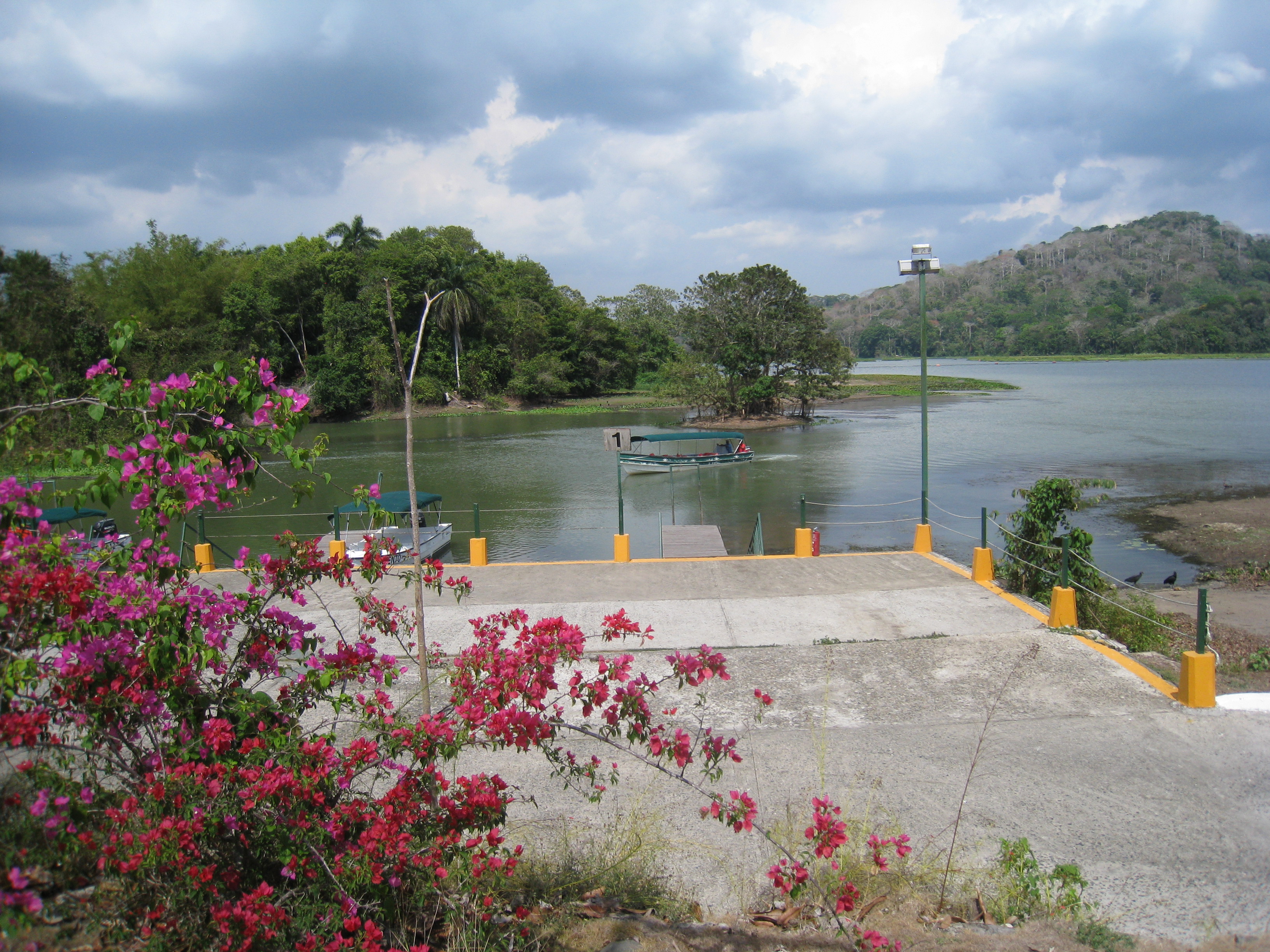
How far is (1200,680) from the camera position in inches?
302

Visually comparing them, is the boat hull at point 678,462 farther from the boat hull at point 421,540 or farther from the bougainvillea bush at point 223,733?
the bougainvillea bush at point 223,733

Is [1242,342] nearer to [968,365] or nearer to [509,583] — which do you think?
[968,365]

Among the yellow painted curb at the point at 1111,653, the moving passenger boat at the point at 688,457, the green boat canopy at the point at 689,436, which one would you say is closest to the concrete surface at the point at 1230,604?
the yellow painted curb at the point at 1111,653

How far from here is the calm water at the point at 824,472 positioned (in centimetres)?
2550

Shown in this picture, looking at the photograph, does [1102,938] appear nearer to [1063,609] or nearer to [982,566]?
[1063,609]

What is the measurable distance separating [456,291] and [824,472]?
4436cm

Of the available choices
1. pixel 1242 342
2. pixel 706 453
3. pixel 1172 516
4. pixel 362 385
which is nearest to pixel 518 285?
pixel 362 385

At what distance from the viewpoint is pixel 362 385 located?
2827 inches

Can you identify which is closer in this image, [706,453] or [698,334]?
[706,453]

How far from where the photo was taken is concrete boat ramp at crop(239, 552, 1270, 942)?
208 inches

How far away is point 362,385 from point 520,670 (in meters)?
72.6

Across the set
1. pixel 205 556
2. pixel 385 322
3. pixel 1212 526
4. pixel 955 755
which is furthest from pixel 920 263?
pixel 385 322

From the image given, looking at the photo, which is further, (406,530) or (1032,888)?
(406,530)

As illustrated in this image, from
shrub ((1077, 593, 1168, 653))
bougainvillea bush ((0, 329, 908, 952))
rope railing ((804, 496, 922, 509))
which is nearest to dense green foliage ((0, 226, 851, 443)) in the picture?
rope railing ((804, 496, 922, 509))
